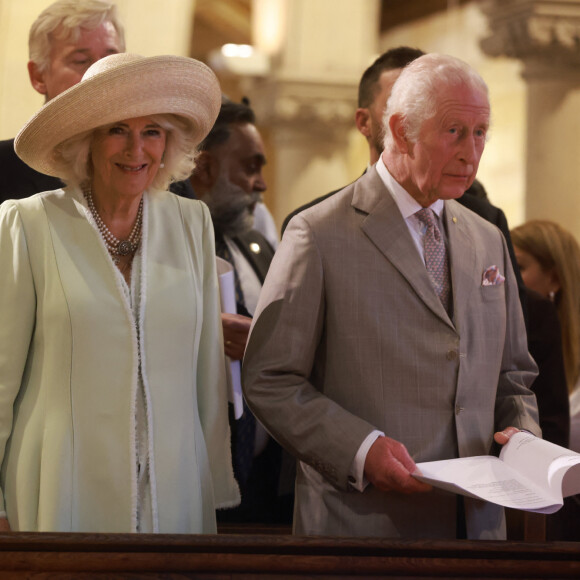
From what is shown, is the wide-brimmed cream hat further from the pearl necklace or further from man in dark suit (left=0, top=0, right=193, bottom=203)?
man in dark suit (left=0, top=0, right=193, bottom=203)

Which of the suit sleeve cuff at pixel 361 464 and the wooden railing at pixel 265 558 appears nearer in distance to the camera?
the wooden railing at pixel 265 558

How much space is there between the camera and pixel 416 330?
246cm

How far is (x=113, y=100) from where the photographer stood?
2.42 metres

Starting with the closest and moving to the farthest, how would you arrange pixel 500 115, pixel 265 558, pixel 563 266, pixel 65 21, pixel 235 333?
pixel 265 558
pixel 235 333
pixel 65 21
pixel 563 266
pixel 500 115

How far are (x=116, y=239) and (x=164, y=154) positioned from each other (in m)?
0.28

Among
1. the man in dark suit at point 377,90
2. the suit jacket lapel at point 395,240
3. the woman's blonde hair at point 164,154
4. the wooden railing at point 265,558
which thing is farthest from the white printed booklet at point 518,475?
the man in dark suit at point 377,90

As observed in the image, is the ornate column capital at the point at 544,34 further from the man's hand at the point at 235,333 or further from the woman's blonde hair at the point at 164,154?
the woman's blonde hair at the point at 164,154

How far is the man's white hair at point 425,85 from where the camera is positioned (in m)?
2.48

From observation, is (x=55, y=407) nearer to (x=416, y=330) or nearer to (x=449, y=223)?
(x=416, y=330)

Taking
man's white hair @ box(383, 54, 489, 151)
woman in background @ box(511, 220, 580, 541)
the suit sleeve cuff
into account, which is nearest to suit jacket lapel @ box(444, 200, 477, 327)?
man's white hair @ box(383, 54, 489, 151)

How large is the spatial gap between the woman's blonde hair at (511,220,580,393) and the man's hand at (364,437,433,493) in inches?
90.5

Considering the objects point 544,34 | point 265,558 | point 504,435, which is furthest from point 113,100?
point 544,34

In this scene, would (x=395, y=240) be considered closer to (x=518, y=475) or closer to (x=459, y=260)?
(x=459, y=260)

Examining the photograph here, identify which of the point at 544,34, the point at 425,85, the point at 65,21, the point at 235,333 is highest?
the point at 544,34
